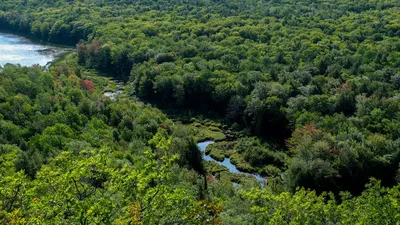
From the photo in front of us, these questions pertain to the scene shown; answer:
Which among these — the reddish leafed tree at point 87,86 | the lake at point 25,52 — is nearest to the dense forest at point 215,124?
the reddish leafed tree at point 87,86

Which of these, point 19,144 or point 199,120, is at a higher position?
point 19,144

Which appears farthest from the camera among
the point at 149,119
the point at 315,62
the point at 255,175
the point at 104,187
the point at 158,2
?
the point at 158,2

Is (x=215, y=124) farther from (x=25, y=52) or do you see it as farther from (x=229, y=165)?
(x=25, y=52)

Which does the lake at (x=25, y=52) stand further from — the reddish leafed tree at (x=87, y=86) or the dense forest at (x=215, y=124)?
the reddish leafed tree at (x=87, y=86)

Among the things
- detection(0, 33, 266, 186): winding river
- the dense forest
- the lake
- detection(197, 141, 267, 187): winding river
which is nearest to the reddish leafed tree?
the dense forest

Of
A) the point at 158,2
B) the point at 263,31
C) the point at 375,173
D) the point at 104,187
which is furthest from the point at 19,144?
the point at 158,2

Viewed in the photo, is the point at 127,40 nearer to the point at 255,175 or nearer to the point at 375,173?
the point at 255,175
